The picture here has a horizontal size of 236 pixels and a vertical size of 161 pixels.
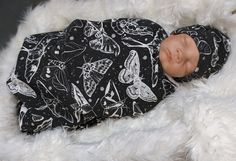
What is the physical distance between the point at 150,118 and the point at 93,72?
0.59 feet

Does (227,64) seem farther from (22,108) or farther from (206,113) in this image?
(22,108)

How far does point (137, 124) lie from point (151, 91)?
0.28ft

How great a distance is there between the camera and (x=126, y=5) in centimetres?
120

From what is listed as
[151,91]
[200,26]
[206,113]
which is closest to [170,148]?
[206,113]

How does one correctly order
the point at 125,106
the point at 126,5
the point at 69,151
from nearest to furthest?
the point at 69,151, the point at 125,106, the point at 126,5

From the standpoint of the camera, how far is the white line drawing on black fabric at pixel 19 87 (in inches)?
43.6

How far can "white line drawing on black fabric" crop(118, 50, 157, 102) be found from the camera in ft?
3.57

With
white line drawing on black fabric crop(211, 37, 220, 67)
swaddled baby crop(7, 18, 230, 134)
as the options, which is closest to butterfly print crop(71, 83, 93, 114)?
swaddled baby crop(7, 18, 230, 134)

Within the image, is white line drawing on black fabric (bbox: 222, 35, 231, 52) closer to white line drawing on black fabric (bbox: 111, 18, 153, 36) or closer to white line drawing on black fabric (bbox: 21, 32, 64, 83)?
white line drawing on black fabric (bbox: 111, 18, 153, 36)

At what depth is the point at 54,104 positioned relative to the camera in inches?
43.6

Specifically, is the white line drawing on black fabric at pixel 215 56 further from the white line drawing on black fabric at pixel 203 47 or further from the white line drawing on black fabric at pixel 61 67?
the white line drawing on black fabric at pixel 61 67

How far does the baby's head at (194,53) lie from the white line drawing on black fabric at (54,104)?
0.26m

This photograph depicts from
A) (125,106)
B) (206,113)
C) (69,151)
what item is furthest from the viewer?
(125,106)

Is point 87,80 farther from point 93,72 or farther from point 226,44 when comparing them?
point 226,44
